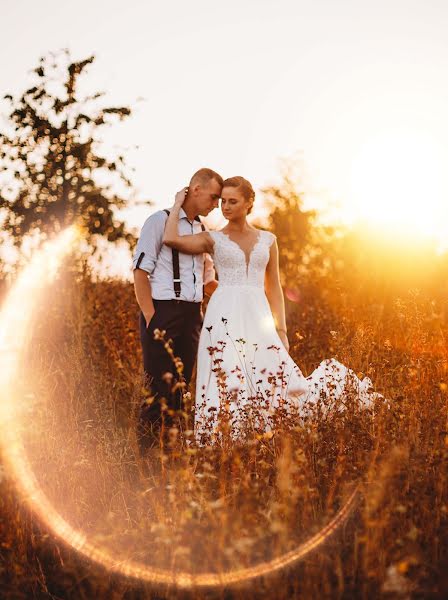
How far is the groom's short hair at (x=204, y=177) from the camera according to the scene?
5590 millimetres

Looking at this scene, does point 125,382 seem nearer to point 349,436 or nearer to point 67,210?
→ point 349,436

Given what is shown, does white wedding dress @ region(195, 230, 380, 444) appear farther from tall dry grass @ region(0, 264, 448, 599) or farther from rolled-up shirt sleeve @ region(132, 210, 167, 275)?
tall dry grass @ region(0, 264, 448, 599)

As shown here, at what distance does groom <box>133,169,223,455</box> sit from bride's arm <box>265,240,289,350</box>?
2.37 feet

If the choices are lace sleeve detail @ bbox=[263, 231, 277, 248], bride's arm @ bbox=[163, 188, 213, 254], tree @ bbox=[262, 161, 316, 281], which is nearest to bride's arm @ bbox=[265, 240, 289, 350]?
lace sleeve detail @ bbox=[263, 231, 277, 248]

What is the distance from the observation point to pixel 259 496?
11.5ft

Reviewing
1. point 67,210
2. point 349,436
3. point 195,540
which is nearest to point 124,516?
point 195,540

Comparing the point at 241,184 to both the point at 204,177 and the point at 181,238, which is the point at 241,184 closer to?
the point at 204,177

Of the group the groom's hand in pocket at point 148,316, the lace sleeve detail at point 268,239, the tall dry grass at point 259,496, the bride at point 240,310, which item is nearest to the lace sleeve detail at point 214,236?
the bride at point 240,310

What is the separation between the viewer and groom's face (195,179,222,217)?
5586 mm

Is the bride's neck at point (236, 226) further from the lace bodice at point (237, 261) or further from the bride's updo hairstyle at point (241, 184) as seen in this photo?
the bride's updo hairstyle at point (241, 184)

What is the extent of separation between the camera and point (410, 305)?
529 cm

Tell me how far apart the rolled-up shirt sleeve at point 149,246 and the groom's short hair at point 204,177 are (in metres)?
0.48

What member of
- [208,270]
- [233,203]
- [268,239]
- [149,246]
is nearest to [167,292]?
[149,246]

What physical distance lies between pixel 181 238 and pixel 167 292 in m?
0.47
